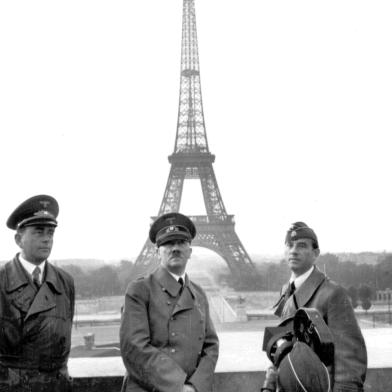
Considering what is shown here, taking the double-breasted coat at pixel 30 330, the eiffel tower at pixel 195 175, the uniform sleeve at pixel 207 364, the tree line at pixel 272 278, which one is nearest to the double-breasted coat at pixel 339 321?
the uniform sleeve at pixel 207 364

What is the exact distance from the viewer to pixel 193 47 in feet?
117

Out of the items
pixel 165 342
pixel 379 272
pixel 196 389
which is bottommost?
pixel 379 272

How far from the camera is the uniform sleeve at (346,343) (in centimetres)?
252

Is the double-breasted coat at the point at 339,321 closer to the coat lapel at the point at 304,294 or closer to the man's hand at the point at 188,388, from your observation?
the coat lapel at the point at 304,294

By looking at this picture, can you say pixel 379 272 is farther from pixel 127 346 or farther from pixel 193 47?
pixel 127 346

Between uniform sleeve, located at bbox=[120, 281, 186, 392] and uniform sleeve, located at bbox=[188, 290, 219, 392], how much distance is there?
9cm

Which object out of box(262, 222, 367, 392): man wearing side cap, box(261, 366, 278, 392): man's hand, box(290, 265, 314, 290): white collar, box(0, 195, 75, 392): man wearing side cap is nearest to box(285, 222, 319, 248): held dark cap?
box(262, 222, 367, 392): man wearing side cap

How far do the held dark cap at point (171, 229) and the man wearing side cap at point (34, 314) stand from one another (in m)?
0.56

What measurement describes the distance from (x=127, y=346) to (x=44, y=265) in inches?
26.2

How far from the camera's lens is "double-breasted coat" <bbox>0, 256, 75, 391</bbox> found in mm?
2785

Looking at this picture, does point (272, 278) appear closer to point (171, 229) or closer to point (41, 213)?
point (171, 229)

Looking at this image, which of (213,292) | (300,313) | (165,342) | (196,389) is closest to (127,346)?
(165,342)

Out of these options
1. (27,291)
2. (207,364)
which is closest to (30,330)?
(27,291)

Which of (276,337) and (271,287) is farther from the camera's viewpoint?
(271,287)
